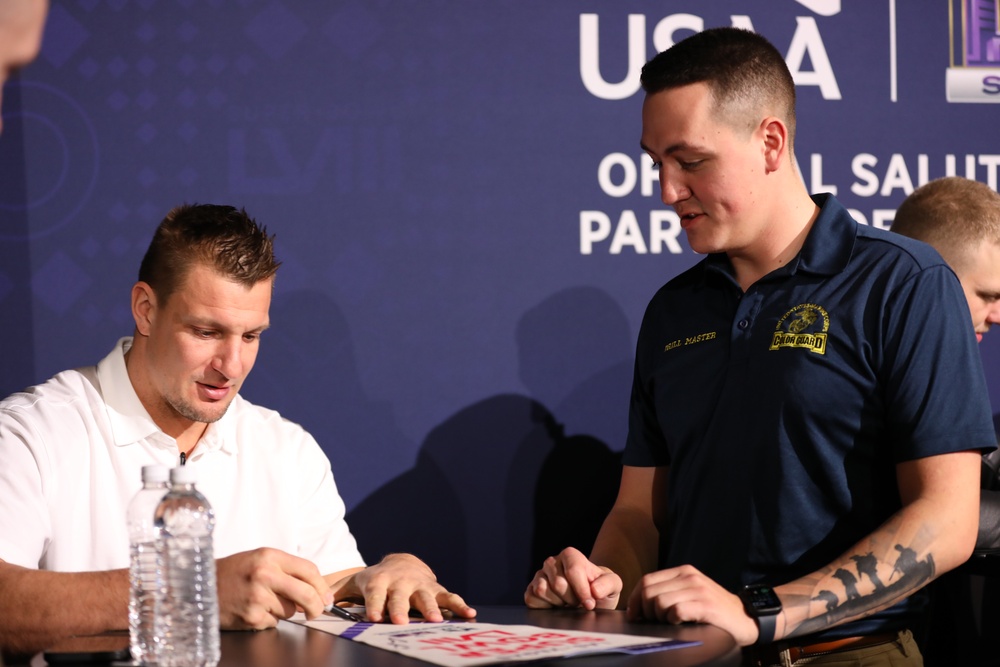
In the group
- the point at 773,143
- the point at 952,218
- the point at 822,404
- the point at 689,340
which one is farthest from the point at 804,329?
the point at 952,218

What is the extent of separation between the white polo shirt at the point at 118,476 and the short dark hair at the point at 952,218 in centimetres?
147

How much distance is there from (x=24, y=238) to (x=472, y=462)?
47.1 inches

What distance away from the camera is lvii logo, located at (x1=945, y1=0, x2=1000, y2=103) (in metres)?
2.96

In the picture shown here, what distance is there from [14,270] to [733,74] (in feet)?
5.55

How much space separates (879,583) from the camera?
5.43 ft

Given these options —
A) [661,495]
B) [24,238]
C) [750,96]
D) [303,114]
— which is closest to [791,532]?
[661,495]

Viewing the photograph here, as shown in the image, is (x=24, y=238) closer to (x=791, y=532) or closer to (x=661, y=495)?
(x=661, y=495)

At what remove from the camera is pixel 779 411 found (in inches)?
72.5

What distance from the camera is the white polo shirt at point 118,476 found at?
6.47 ft

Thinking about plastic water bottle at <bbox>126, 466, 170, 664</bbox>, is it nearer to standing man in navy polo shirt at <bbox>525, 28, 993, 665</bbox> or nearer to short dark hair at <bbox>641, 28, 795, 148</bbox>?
standing man in navy polo shirt at <bbox>525, 28, 993, 665</bbox>

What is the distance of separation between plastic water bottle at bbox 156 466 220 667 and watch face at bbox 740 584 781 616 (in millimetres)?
749

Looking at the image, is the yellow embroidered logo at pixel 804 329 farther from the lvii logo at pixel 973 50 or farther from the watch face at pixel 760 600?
the lvii logo at pixel 973 50

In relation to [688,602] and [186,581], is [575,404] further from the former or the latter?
[186,581]

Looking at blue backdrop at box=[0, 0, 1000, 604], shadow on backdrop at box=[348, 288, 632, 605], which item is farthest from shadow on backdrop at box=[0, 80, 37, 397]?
shadow on backdrop at box=[348, 288, 632, 605]
